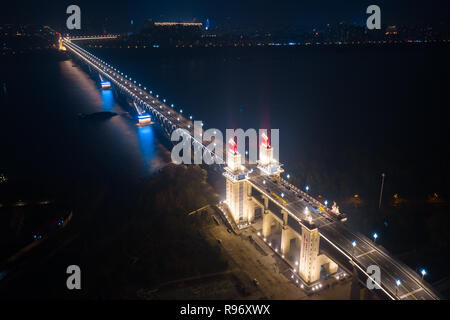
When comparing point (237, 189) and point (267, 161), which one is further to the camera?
point (267, 161)

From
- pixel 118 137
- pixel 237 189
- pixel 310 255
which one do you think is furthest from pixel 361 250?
pixel 118 137

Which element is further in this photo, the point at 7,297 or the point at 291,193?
the point at 291,193

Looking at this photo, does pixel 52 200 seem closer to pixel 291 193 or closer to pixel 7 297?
pixel 7 297

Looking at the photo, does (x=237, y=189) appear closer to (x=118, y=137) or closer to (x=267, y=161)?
(x=267, y=161)

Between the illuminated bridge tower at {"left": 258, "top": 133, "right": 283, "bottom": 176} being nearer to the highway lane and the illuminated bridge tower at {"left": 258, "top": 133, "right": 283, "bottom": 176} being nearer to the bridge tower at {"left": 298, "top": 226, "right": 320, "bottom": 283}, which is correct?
the highway lane

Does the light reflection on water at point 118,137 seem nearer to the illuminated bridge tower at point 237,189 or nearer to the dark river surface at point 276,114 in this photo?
the dark river surface at point 276,114
